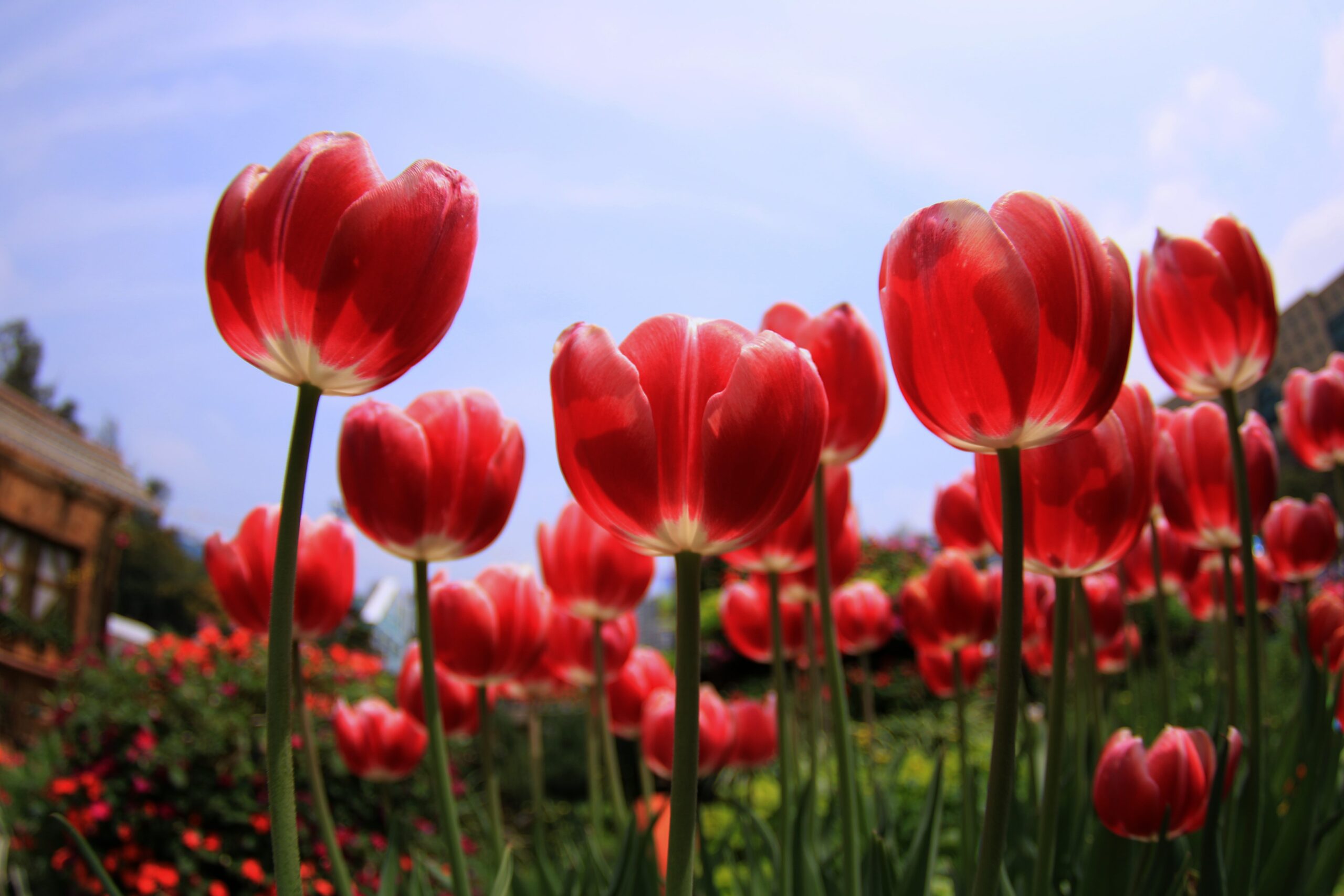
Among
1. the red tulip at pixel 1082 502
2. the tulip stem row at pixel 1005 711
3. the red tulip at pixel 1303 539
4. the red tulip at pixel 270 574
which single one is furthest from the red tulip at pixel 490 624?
the red tulip at pixel 1303 539

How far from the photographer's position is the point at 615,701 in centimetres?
233

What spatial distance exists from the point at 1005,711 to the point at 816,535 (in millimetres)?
542

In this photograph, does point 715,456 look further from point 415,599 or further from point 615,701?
point 615,701

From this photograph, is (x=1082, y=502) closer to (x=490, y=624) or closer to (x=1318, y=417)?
(x=490, y=624)

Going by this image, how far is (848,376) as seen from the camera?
123cm

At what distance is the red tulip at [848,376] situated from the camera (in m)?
1.22

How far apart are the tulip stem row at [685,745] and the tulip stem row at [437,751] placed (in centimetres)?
39

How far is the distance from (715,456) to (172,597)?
168 feet

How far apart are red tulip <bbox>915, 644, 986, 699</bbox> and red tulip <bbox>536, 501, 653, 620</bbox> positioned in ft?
3.83

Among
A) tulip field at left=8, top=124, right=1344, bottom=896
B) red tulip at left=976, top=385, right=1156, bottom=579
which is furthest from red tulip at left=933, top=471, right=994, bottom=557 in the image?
red tulip at left=976, top=385, right=1156, bottom=579

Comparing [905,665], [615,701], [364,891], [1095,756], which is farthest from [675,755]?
[905,665]

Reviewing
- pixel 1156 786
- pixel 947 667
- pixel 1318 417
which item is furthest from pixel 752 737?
pixel 1318 417

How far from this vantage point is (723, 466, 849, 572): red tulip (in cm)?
133

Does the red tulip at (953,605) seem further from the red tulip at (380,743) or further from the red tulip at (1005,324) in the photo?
the red tulip at (1005,324)
